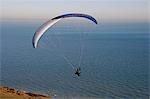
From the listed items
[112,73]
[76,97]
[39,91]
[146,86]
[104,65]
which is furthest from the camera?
[104,65]

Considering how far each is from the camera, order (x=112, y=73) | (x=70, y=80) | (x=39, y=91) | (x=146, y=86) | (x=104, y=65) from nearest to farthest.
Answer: (x=39, y=91) → (x=146, y=86) → (x=70, y=80) → (x=112, y=73) → (x=104, y=65)

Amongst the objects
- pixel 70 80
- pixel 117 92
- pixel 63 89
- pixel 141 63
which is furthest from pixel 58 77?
pixel 141 63

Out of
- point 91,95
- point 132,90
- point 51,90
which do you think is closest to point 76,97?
point 91,95

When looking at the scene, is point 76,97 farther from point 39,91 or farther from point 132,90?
point 132,90

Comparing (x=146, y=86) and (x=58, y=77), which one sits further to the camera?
(x=58, y=77)

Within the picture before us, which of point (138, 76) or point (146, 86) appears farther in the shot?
point (138, 76)

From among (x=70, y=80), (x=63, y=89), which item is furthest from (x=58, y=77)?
(x=63, y=89)

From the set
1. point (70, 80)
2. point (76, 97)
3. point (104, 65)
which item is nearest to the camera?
point (76, 97)

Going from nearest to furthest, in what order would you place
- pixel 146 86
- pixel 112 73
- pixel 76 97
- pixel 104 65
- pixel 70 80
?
pixel 76 97, pixel 146 86, pixel 70 80, pixel 112 73, pixel 104 65

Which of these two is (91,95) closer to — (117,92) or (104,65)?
(117,92)
